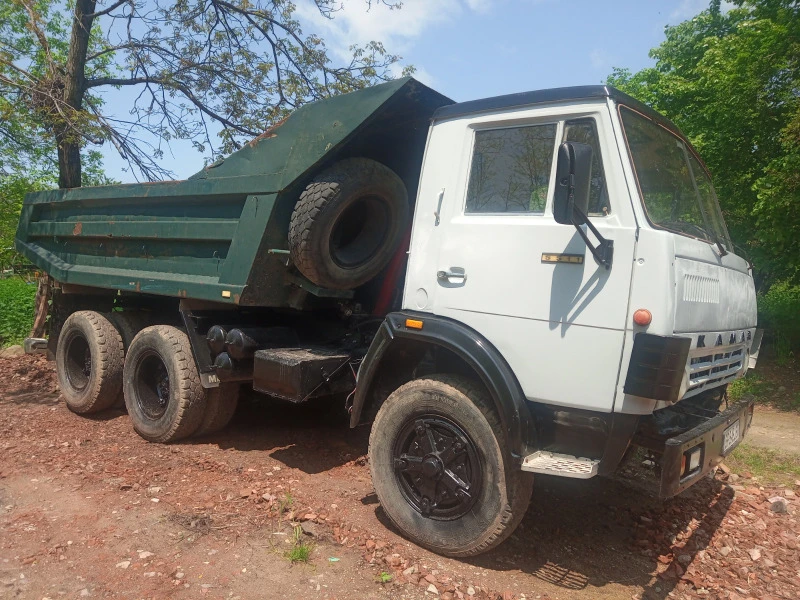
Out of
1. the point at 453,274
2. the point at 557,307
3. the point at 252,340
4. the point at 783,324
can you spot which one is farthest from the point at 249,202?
the point at 783,324

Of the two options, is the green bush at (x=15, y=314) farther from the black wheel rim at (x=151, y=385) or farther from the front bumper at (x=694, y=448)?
the front bumper at (x=694, y=448)

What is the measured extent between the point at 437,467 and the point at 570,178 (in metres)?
1.69

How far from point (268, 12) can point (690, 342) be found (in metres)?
8.79

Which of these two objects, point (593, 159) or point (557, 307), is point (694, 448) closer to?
point (557, 307)

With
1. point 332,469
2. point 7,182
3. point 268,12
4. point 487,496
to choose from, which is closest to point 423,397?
point 487,496

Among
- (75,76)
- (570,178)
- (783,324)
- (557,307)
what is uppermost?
(75,76)

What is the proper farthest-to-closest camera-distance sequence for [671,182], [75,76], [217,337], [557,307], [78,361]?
[75,76] → [78,361] → [217,337] → [671,182] → [557,307]

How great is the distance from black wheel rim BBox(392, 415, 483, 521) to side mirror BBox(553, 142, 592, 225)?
129 centimetres

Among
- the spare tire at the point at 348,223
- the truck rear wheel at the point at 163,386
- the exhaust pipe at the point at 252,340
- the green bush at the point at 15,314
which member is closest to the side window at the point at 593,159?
the spare tire at the point at 348,223

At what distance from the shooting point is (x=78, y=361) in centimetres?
666

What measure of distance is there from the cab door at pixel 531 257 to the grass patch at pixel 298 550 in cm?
147

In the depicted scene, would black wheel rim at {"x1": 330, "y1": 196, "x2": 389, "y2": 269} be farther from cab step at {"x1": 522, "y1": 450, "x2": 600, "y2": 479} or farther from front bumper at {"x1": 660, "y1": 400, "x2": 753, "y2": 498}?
front bumper at {"x1": 660, "y1": 400, "x2": 753, "y2": 498}

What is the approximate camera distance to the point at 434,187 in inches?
145

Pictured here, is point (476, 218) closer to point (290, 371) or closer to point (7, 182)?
point (290, 371)
